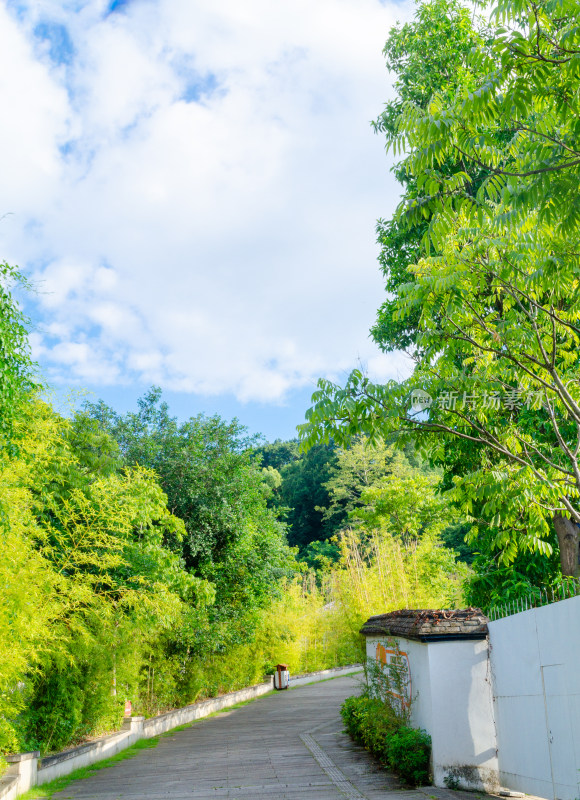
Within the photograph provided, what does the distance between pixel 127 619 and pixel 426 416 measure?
259 inches

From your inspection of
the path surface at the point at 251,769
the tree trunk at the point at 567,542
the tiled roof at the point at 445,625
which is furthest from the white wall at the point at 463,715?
the tree trunk at the point at 567,542

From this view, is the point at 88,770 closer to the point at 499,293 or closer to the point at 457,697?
the point at 457,697

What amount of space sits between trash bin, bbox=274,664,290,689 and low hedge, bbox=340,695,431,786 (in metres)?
12.9

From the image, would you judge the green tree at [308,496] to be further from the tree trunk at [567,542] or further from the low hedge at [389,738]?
the tree trunk at [567,542]

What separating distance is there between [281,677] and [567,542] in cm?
1765

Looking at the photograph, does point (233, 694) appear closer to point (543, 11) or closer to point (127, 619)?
point (127, 619)

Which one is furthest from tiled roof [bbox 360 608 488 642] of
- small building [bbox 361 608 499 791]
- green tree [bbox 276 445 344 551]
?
green tree [bbox 276 445 344 551]

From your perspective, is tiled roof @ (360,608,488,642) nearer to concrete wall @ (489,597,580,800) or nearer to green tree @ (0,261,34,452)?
concrete wall @ (489,597,580,800)

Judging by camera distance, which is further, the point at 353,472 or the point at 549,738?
the point at 353,472

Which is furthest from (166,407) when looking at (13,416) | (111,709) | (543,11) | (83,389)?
(543,11)

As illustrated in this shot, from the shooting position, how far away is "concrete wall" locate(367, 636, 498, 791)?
752 cm

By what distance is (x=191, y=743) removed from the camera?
40.5 feet

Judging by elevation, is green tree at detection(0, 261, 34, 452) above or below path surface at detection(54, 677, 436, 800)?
above

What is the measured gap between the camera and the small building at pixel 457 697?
7.52 metres
